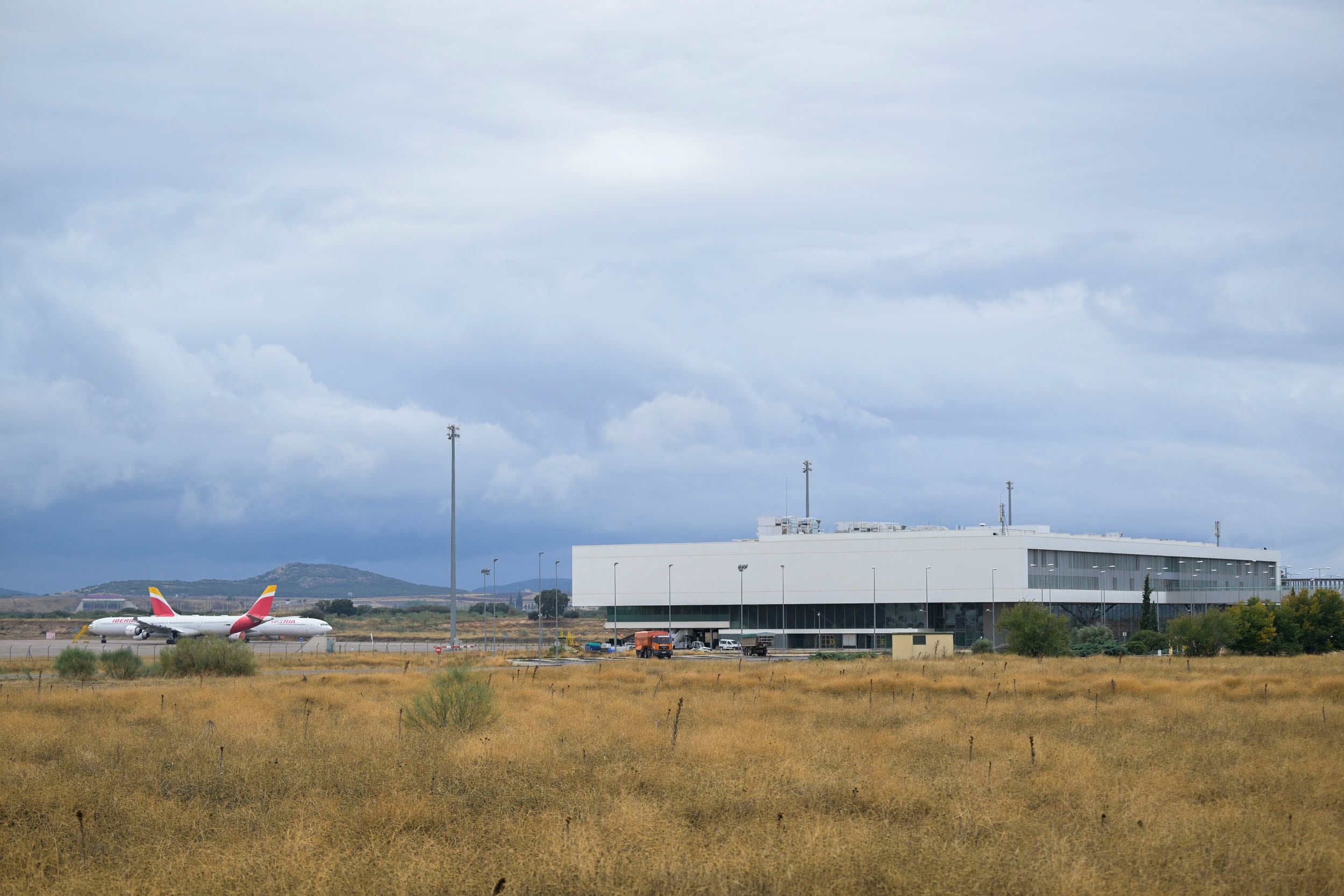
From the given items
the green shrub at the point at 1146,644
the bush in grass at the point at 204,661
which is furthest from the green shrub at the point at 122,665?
the green shrub at the point at 1146,644

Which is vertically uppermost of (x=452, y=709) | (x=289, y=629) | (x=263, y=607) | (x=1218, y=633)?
(x=452, y=709)

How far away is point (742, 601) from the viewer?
123000 millimetres

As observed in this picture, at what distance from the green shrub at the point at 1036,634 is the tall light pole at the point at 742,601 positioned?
47.3m

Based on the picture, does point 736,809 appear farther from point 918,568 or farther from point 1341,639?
point 918,568

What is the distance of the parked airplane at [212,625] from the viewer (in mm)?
106688

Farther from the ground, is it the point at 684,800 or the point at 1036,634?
the point at 684,800

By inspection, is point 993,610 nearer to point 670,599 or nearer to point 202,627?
point 670,599

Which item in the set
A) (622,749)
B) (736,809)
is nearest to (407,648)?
(622,749)

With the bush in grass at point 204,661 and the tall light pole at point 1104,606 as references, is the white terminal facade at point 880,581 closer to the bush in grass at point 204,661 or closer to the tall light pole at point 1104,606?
the tall light pole at point 1104,606

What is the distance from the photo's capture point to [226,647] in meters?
56.3

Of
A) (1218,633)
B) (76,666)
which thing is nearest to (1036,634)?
(1218,633)

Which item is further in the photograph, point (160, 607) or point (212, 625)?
point (160, 607)

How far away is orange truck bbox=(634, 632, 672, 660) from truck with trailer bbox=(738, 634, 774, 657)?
6.65m

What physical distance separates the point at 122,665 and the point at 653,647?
42890mm
